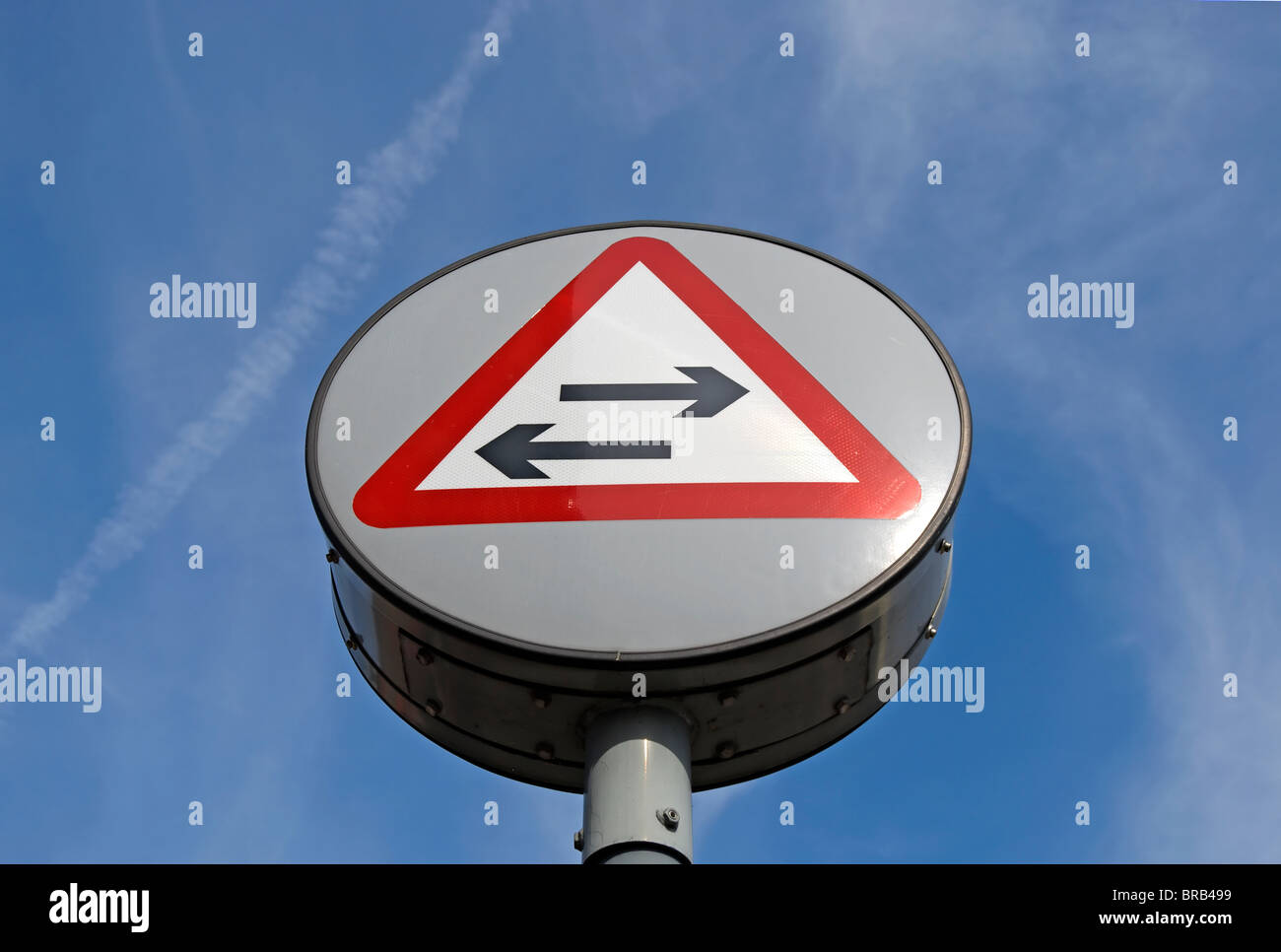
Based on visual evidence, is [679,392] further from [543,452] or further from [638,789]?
[638,789]

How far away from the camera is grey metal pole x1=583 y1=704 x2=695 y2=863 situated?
4.08m

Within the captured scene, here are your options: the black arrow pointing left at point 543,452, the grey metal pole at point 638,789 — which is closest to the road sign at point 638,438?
the black arrow pointing left at point 543,452

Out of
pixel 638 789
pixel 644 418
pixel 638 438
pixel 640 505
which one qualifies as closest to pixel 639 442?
pixel 638 438

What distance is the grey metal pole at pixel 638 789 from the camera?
408cm

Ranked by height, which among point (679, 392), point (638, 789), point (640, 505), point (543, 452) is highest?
point (679, 392)

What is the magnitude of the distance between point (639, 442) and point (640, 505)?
32 cm

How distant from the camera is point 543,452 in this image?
4902 mm

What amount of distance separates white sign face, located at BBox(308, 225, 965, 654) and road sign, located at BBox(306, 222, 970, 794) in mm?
10

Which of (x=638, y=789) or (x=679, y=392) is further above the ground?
(x=679, y=392)

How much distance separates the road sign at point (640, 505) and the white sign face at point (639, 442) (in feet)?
0.03
